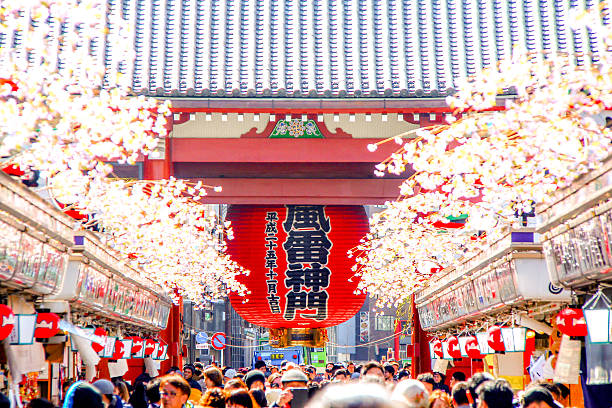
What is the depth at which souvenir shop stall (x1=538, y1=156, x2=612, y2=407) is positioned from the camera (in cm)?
838

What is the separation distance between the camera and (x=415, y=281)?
71.6ft

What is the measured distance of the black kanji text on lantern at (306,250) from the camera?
20.2 m

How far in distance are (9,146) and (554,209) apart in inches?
217

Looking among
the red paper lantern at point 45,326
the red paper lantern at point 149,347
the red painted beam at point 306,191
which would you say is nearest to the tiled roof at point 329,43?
the red painted beam at point 306,191

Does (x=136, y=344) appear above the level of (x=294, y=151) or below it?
below

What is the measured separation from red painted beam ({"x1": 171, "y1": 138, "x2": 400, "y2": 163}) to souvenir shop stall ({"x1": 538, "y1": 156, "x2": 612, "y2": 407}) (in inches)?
326

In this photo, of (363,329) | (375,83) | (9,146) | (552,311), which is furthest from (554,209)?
(363,329)

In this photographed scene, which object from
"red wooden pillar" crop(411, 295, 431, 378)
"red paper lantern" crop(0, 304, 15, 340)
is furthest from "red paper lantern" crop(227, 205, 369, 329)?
"red paper lantern" crop(0, 304, 15, 340)

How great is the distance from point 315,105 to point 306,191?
2576 millimetres

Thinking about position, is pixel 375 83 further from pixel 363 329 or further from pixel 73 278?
pixel 363 329

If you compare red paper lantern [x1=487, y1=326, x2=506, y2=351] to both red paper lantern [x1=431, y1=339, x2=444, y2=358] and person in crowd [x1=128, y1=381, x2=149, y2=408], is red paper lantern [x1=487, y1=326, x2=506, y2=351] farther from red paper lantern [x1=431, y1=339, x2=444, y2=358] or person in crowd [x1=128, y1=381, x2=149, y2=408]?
red paper lantern [x1=431, y1=339, x2=444, y2=358]

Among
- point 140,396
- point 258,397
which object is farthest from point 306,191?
point 140,396

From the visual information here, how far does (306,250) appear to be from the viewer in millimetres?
20250

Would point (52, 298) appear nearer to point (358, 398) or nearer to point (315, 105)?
point (315, 105)
